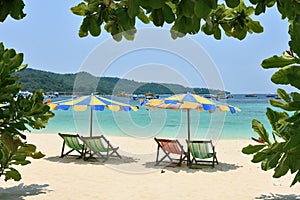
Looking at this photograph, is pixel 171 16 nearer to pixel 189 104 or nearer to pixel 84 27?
pixel 84 27

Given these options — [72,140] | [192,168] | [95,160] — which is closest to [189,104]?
[192,168]

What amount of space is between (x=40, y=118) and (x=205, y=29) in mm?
2744

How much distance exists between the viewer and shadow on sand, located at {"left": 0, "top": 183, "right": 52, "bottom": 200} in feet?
18.7

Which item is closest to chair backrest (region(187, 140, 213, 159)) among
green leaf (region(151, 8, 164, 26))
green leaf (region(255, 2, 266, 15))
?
green leaf (region(255, 2, 266, 15))

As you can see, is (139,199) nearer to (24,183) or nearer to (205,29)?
(24,183)

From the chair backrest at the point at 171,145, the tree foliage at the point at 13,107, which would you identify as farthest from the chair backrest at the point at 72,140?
the tree foliage at the point at 13,107

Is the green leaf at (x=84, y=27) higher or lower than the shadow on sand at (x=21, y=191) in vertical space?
higher

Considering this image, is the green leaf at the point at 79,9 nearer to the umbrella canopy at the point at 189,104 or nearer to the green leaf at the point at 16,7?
the green leaf at the point at 16,7

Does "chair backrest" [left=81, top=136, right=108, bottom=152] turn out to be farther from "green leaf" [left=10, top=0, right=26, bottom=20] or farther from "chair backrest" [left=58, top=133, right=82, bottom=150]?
"green leaf" [left=10, top=0, right=26, bottom=20]

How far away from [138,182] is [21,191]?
222cm

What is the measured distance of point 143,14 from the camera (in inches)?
72.2

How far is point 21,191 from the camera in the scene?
608cm

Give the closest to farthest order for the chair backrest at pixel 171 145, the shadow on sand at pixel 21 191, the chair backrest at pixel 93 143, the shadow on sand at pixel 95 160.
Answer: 1. the shadow on sand at pixel 21 191
2. the chair backrest at pixel 171 145
3. the chair backrest at pixel 93 143
4. the shadow on sand at pixel 95 160

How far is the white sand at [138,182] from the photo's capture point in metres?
6.07
